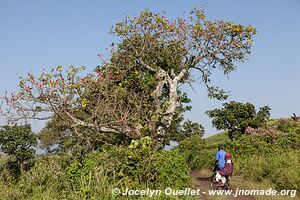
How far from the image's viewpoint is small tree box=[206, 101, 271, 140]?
36.1m

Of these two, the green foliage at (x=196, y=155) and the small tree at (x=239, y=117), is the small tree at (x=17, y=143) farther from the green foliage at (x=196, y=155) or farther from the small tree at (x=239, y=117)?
the small tree at (x=239, y=117)

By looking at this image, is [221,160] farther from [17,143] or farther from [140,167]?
[17,143]

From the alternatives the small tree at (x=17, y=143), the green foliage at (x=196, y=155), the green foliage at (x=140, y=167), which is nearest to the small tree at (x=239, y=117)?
the green foliage at (x=196, y=155)

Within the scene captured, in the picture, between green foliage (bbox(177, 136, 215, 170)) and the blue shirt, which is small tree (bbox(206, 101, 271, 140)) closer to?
green foliage (bbox(177, 136, 215, 170))

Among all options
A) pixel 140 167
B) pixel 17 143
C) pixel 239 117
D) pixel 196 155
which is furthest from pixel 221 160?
pixel 239 117

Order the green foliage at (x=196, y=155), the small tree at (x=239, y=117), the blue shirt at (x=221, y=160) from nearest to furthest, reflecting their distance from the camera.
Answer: the blue shirt at (x=221, y=160) < the green foliage at (x=196, y=155) < the small tree at (x=239, y=117)

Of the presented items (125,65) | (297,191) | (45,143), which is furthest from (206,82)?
(45,143)

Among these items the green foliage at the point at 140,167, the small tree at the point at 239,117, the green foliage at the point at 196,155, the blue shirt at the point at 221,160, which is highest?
the small tree at the point at 239,117

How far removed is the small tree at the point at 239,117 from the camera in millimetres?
36062

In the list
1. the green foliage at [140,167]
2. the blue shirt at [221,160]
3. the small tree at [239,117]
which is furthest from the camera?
the small tree at [239,117]

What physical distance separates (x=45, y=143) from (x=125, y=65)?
2318 centimetres

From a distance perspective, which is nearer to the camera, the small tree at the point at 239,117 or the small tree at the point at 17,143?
the small tree at the point at 17,143

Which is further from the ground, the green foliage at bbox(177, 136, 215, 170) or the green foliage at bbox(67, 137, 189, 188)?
the green foliage at bbox(177, 136, 215, 170)

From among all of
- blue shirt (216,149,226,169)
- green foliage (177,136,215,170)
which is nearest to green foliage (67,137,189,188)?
blue shirt (216,149,226,169)
